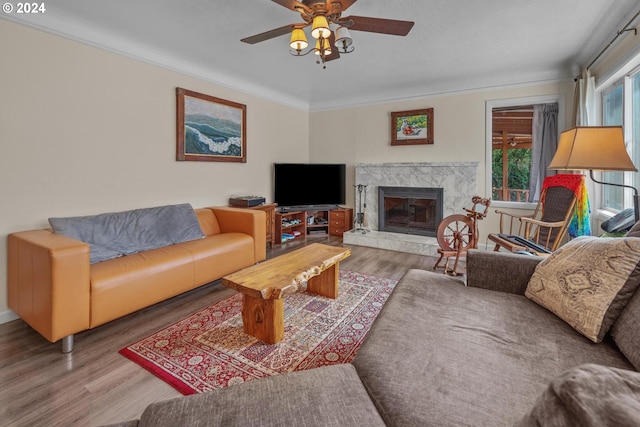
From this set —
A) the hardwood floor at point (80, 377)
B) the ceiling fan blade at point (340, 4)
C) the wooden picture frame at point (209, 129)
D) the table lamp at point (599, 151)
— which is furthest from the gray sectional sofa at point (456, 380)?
the wooden picture frame at point (209, 129)

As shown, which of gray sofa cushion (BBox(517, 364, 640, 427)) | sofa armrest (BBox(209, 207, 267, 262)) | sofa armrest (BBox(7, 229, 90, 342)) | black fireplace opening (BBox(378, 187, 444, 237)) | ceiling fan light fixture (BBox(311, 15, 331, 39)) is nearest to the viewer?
gray sofa cushion (BBox(517, 364, 640, 427))

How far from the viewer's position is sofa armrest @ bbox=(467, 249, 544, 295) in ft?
5.80

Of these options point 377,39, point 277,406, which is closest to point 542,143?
point 377,39

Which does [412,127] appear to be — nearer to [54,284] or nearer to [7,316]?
[54,284]

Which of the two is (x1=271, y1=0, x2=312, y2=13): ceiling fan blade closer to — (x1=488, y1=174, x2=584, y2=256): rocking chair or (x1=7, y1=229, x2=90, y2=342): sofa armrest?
(x1=7, y1=229, x2=90, y2=342): sofa armrest

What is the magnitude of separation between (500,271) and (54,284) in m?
2.72

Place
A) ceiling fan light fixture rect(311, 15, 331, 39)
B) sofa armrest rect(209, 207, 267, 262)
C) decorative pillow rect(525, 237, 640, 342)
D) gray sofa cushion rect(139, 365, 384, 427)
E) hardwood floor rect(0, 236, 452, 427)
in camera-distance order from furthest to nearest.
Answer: sofa armrest rect(209, 207, 267, 262)
ceiling fan light fixture rect(311, 15, 331, 39)
hardwood floor rect(0, 236, 452, 427)
decorative pillow rect(525, 237, 640, 342)
gray sofa cushion rect(139, 365, 384, 427)

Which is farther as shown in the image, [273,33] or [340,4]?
[273,33]

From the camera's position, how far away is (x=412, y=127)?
495cm

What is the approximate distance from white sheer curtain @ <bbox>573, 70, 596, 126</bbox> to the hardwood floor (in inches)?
176

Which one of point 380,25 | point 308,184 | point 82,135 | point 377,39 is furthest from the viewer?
point 308,184

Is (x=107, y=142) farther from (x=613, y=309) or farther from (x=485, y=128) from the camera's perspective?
(x=485, y=128)

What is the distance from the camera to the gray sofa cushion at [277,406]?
2.64 feet

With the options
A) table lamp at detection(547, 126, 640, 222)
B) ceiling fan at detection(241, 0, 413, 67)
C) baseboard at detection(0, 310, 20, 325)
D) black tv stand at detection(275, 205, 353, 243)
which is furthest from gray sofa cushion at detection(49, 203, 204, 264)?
table lamp at detection(547, 126, 640, 222)
